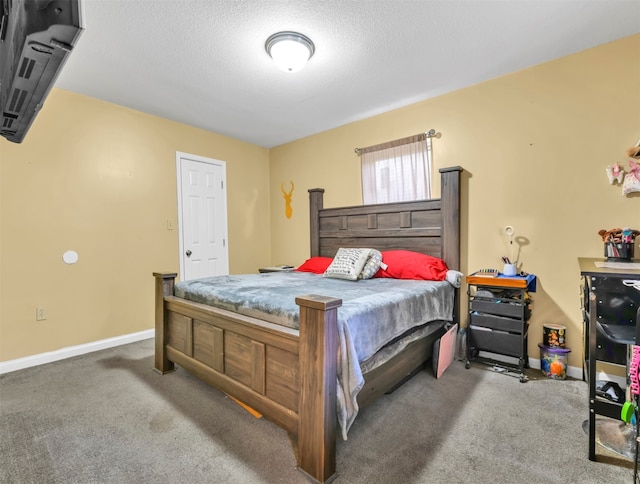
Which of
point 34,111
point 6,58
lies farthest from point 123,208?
point 6,58

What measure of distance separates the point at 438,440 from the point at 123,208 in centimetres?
364

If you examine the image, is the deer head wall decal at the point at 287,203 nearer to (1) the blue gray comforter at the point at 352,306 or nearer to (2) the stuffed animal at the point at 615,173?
(1) the blue gray comforter at the point at 352,306

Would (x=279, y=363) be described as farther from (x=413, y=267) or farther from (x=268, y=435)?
(x=413, y=267)

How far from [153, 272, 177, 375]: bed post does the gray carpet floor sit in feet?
0.42

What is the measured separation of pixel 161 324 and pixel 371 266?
1.94m

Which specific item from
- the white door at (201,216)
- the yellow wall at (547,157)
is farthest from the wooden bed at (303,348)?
the white door at (201,216)

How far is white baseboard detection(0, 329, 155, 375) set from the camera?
106 inches

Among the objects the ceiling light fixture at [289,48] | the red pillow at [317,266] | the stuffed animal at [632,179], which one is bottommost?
the red pillow at [317,266]

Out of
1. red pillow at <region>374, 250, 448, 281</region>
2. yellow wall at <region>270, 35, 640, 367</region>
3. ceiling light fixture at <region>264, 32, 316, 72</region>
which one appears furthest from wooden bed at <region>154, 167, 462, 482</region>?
ceiling light fixture at <region>264, 32, 316, 72</region>

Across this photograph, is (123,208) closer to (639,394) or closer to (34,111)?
(34,111)

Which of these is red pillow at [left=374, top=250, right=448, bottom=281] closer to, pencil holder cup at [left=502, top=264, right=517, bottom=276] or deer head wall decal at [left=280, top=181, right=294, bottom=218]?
pencil holder cup at [left=502, top=264, right=517, bottom=276]

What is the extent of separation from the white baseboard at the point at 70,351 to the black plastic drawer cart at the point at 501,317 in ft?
11.4

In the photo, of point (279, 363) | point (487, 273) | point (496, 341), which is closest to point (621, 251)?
point (487, 273)

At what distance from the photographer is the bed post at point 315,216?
4.21 metres
